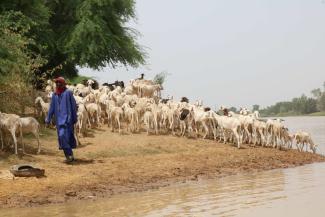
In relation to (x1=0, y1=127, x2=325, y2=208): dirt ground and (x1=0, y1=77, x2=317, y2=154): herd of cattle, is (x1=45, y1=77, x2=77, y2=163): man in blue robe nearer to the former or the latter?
(x1=0, y1=127, x2=325, y2=208): dirt ground

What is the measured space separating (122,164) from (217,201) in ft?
16.9

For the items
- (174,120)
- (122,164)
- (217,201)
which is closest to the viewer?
(217,201)

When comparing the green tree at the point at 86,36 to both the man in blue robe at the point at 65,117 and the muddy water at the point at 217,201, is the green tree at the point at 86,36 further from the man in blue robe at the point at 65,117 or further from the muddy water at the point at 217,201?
the muddy water at the point at 217,201

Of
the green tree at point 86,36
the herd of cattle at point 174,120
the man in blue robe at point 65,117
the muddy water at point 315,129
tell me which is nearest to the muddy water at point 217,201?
the man in blue robe at point 65,117

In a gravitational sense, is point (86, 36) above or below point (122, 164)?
above

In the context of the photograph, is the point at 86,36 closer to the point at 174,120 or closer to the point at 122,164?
the point at 174,120

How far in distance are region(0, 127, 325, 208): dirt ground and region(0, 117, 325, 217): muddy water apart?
2.44ft

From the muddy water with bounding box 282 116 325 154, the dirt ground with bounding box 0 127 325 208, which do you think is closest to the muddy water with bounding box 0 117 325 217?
the dirt ground with bounding box 0 127 325 208

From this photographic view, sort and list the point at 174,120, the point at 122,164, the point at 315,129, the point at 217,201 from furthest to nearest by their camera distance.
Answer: the point at 315,129
the point at 174,120
the point at 122,164
the point at 217,201

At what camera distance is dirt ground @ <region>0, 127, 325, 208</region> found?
496 inches

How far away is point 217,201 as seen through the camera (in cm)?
1088

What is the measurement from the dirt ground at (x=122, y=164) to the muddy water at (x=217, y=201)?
74 cm

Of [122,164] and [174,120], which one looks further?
[174,120]

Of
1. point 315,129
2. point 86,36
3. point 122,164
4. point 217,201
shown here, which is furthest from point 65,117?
point 315,129
